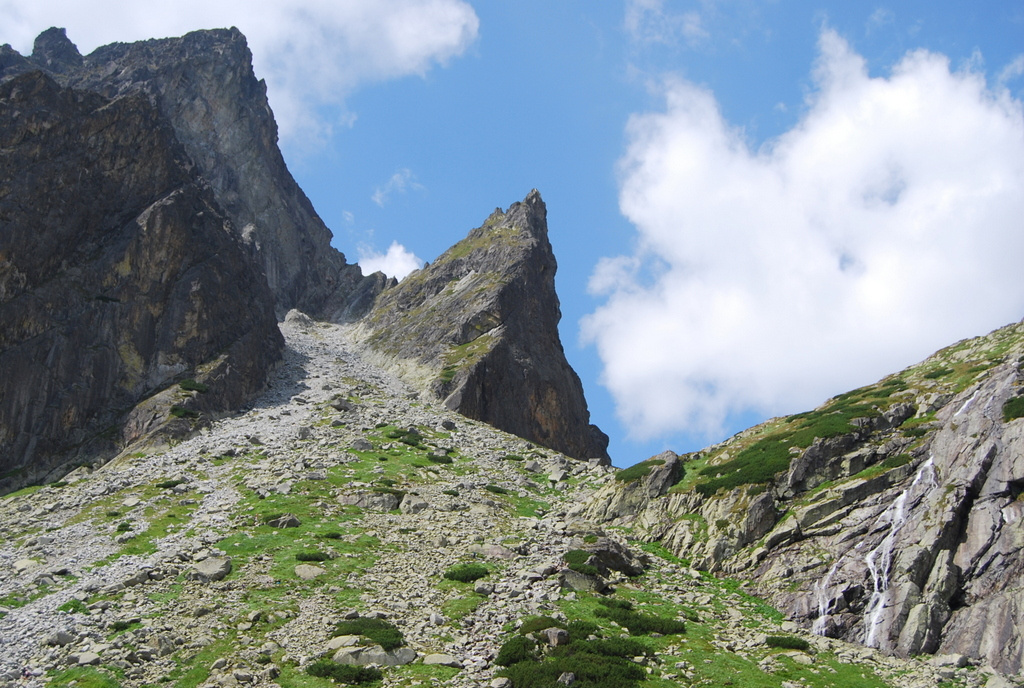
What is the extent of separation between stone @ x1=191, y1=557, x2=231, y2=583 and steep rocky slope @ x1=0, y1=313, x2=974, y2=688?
113mm

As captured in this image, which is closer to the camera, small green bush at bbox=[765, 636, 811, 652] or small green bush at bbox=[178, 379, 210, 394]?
small green bush at bbox=[765, 636, 811, 652]

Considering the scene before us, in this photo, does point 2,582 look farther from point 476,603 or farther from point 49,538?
point 476,603

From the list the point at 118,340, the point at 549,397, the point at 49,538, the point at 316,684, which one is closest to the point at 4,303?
the point at 118,340

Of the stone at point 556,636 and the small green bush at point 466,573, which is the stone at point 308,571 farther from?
the stone at point 556,636

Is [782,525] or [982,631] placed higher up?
[782,525]

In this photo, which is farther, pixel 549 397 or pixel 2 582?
pixel 549 397

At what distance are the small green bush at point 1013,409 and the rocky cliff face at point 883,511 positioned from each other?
0.41 feet

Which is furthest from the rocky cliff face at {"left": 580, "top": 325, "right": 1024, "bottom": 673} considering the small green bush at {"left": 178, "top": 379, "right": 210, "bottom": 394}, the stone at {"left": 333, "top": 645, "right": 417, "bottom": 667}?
the small green bush at {"left": 178, "top": 379, "right": 210, "bottom": 394}

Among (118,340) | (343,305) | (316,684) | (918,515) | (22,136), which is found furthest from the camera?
(343,305)

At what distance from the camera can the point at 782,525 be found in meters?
42.6

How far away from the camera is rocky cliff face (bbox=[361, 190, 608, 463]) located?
106938 mm

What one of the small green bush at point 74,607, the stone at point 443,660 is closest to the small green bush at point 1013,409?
the stone at point 443,660

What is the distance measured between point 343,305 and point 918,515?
152 meters

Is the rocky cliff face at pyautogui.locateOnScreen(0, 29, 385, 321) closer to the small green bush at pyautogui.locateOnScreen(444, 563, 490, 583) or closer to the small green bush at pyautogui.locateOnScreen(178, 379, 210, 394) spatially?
the small green bush at pyautogui.locateOnScreen(178, 379, 210, 394)
